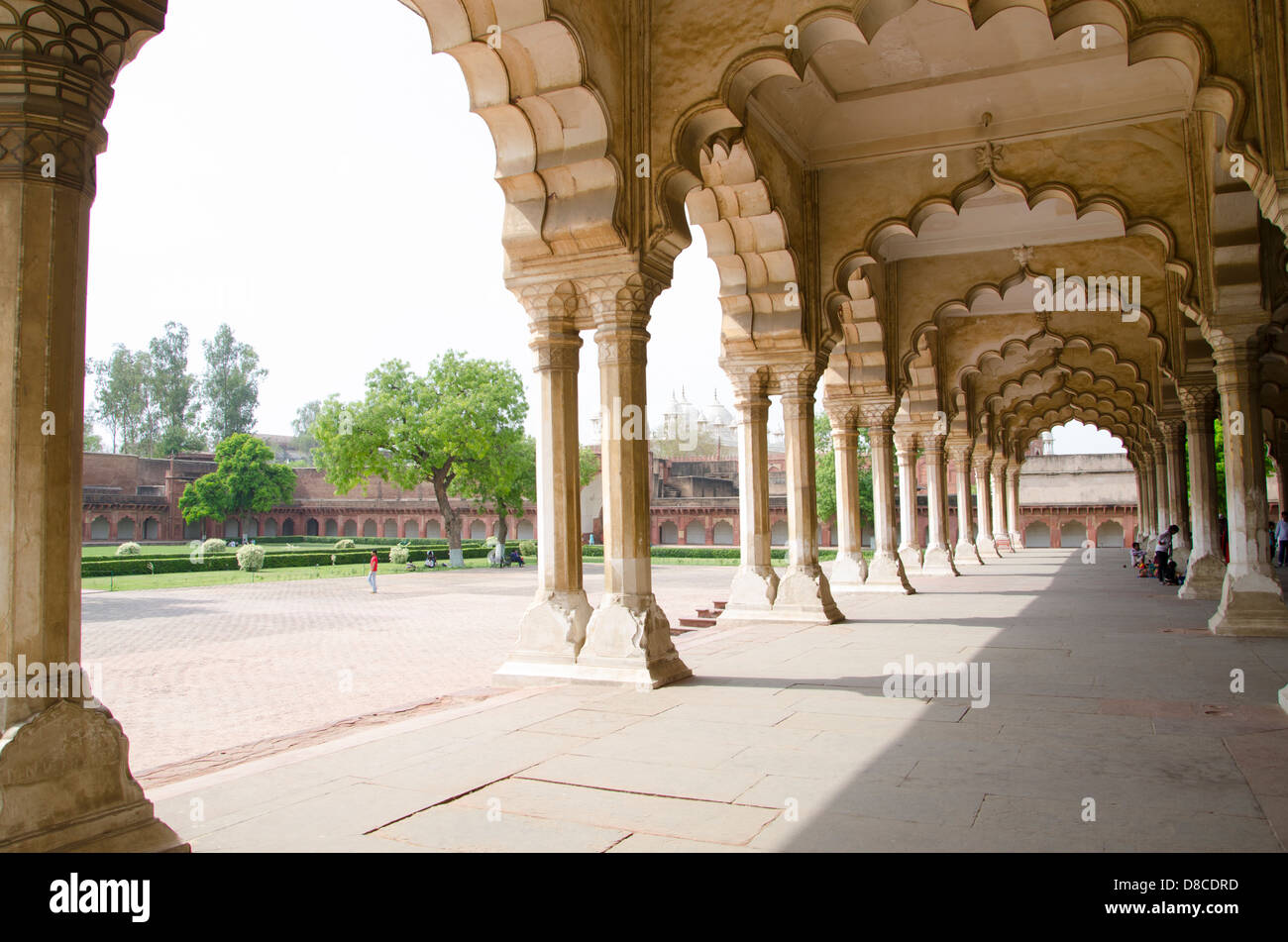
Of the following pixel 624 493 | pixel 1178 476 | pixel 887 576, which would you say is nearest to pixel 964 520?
pixel 1178 476

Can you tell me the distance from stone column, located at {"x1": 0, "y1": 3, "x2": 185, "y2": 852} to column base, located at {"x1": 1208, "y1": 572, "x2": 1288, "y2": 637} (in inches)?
388

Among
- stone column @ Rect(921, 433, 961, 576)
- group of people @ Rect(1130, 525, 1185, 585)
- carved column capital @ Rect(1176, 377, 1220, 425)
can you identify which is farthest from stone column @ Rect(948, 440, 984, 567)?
carved column capital @ Rect(1176, 377, 1220, 425)

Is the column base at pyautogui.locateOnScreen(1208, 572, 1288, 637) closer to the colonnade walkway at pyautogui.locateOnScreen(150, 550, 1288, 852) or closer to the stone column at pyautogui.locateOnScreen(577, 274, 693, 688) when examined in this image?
the colonnade walkway at pyautogui.locateOnScreen(150, 550, 1288, 852)

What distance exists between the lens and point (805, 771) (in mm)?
4621

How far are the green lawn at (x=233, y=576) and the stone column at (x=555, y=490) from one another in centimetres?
2409

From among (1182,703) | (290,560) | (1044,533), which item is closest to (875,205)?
(1182,703)

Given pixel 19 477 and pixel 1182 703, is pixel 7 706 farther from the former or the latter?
pixel 1182 703

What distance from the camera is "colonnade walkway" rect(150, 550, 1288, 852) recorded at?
3674 mm

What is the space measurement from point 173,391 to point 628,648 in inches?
2884

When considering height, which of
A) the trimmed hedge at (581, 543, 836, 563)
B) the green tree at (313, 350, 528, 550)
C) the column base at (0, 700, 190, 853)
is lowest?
the trimmed hedge at (581, 543, 836, 563)

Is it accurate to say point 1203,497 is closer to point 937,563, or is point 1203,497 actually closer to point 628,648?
point 937,563
